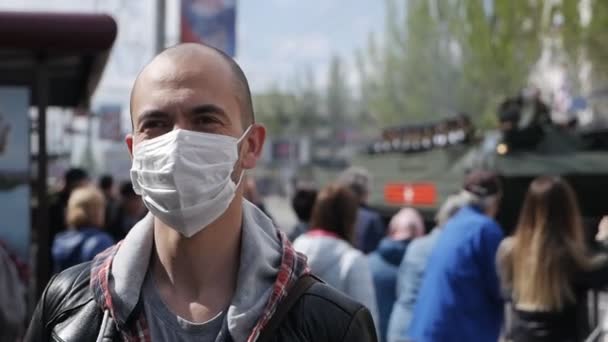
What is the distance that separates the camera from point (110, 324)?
2102mm

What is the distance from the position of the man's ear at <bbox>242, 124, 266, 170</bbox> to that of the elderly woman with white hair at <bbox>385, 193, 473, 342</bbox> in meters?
4.07

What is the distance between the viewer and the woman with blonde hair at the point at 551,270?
5090 millimetres

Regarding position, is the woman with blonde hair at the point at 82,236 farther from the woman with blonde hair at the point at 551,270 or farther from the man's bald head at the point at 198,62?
the man's bald head at the point at 198,62

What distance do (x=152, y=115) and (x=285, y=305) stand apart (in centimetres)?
49

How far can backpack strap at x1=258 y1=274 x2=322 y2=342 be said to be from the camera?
82.6 inches

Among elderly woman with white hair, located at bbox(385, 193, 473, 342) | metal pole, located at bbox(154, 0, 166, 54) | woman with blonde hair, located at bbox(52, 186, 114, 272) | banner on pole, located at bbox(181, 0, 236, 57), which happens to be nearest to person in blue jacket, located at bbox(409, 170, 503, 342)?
elderly woman with white hair, located at bbox(385, 193, 473, 342)

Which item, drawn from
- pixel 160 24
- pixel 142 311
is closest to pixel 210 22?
pixel 160 24

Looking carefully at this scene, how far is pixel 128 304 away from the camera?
6.90 ft

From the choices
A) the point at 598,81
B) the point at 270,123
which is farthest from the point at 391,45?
the point at 270,123

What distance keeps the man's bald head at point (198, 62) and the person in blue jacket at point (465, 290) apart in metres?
3.36

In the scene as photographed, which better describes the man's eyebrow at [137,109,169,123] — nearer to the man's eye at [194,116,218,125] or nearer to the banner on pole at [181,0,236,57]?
the man's eye at [194,116,218,125]

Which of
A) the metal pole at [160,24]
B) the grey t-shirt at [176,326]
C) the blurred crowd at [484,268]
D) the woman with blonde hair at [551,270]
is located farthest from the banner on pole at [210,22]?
the grey t-shirt at [176,326]

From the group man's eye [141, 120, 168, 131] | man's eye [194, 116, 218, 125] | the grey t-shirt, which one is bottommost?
the grey t-shirt

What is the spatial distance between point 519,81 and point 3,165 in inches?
1444
